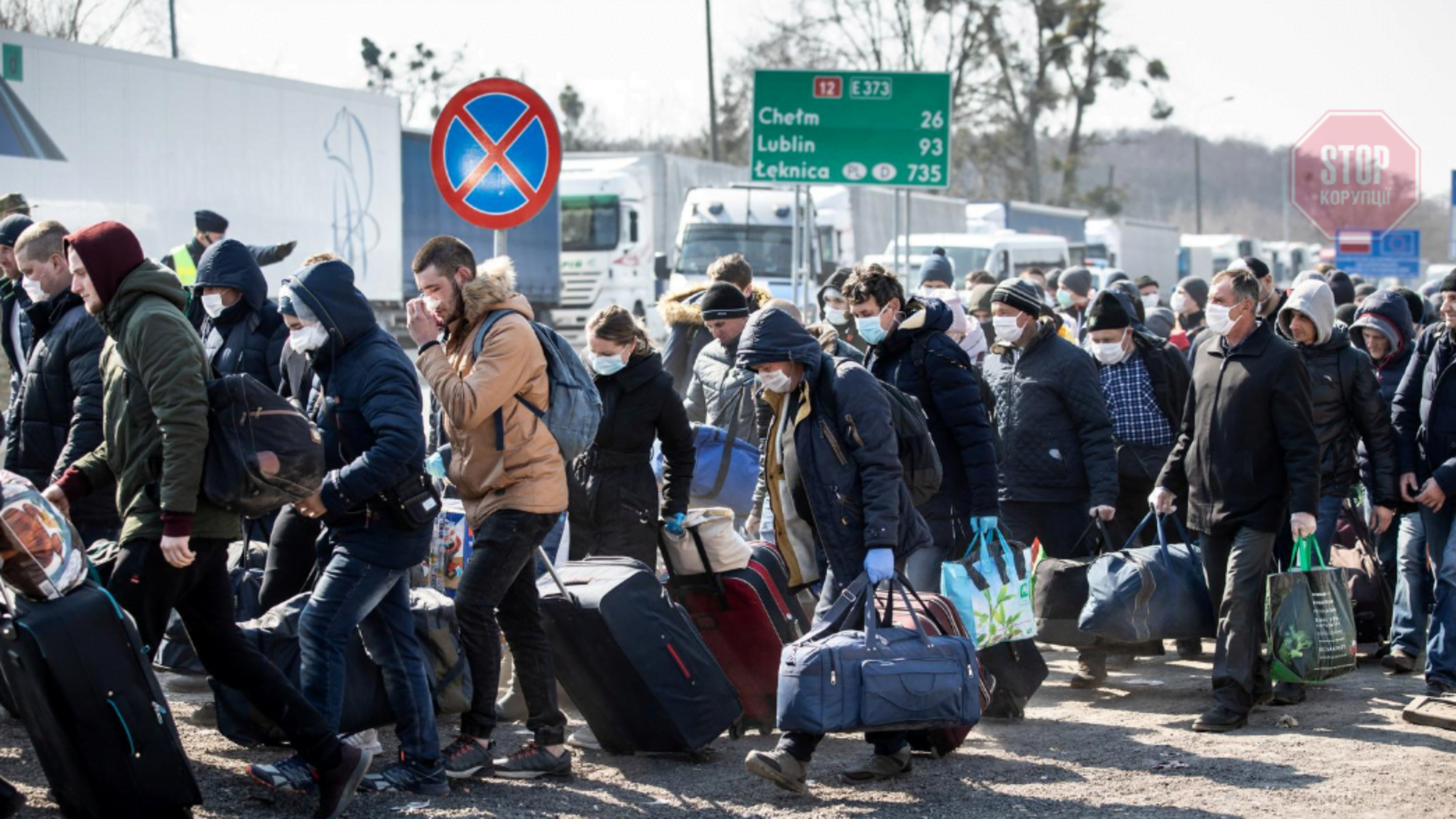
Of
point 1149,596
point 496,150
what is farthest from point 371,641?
point 1149,596

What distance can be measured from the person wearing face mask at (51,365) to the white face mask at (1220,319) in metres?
4.23

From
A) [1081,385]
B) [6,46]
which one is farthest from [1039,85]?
[1081,385]

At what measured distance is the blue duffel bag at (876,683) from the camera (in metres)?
5.61

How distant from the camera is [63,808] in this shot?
493 cm

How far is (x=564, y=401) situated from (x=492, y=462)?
1.08 ft

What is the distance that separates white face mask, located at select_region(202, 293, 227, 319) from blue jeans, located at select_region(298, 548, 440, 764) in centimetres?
202

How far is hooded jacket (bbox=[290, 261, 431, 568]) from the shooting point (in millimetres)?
5465

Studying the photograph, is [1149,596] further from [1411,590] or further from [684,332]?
[684,332]

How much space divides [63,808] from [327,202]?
16.4m

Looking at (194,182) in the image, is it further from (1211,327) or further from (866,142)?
(1211,327)

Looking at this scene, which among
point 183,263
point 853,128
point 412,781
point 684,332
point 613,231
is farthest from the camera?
point 613,231

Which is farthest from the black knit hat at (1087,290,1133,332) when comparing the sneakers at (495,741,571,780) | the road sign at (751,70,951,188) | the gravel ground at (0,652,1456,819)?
the road sign at (751,70,951,188)

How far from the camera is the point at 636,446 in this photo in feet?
23.0

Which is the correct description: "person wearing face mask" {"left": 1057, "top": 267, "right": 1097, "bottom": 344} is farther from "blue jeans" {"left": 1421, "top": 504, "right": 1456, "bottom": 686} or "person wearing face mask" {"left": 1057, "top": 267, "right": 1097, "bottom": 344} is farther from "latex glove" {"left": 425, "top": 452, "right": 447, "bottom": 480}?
"latex glove" {"left": 425, "top": 452, "right": 447, "bottom": 480}
